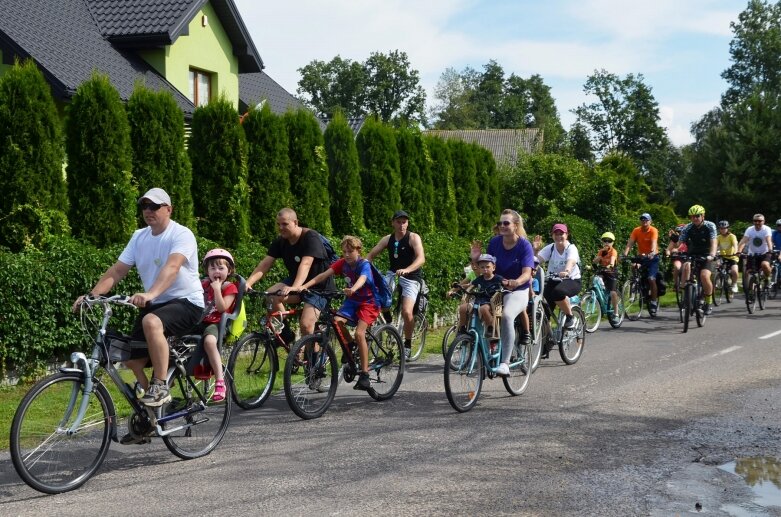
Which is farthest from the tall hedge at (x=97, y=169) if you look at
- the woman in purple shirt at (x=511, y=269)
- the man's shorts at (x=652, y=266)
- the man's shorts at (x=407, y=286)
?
the man's shorts at (x=652, y=266)

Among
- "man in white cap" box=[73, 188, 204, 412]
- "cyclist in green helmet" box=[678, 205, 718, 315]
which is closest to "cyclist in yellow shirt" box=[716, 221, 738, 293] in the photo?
"cyclist in green helmet" box=[678, 205, 718, 315]

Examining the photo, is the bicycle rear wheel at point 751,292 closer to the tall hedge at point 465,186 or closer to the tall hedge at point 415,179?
the tall hedge at point 465,186

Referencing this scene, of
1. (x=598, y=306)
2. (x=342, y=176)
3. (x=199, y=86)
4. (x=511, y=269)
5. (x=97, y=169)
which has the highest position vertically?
(x=199, y=86)

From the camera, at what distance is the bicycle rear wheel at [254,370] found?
29.0ft

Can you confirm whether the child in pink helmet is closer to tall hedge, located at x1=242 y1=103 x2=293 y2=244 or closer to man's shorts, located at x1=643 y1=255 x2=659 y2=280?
tall hedge, located at x1=242 y1=103 x2=293 y2=244

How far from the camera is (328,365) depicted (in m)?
8.71

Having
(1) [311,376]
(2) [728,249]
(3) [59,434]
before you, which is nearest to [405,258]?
(1) [311,376]

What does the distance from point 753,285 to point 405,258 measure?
33.6ft

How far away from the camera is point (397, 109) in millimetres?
85500

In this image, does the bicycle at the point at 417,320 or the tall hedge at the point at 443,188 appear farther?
the tall hedge at the point at 443,188

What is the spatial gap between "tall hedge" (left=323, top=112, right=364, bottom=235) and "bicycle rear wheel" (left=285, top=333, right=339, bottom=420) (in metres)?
8.56

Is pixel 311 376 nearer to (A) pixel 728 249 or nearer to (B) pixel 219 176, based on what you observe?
(B) pixel 219 176

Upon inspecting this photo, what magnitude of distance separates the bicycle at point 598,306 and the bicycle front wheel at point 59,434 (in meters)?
10.5

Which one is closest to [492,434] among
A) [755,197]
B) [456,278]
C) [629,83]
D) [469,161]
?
[456,278]
